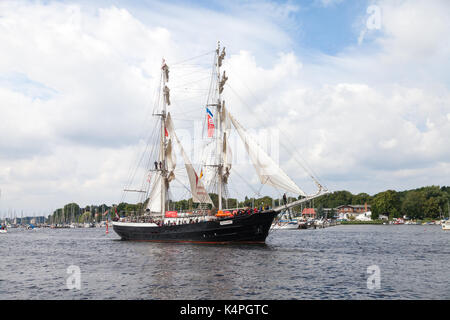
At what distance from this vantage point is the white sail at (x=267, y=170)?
46906mm

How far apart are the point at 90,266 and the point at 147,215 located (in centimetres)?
2989

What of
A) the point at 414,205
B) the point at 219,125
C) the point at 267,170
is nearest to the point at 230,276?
the point at 267,170

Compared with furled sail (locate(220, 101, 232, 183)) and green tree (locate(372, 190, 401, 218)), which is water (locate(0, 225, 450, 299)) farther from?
green tree (locate(372, 190, 401, 218))

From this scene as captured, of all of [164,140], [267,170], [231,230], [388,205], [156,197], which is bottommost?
[231,230]

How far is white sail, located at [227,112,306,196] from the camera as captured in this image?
46906 millimetres

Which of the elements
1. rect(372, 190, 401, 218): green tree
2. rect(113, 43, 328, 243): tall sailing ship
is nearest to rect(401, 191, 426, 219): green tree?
rect(372, 190, 401, 218): green tree

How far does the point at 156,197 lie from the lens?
6525cm

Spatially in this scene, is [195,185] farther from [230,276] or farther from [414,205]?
[414,205]

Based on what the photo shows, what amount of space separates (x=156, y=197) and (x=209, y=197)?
37.7 feet

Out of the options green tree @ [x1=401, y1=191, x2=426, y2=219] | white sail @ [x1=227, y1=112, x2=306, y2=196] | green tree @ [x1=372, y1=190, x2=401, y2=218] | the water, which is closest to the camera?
the water

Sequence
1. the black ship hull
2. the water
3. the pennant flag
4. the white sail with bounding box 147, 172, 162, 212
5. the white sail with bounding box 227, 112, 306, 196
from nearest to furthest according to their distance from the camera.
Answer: the water
the white sail with bounding box 227, 112, 306, 196
the black ship hull
the pennant flag
the white sail with bounding box 147, 172, 162, 212
